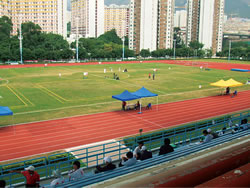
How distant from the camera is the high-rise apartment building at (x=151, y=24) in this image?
126 metres

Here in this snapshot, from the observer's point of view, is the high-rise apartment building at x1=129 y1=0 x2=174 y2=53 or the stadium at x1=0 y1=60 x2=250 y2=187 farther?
the high-rise apartment building at x1=129 y1=0 x2=174 y2=53

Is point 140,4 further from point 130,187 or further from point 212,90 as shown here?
point 130,187

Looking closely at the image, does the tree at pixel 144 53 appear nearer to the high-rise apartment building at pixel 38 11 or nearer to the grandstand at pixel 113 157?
the high-rise apartment building at pixel 38 11

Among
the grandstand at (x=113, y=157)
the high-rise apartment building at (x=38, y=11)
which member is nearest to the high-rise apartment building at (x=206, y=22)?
the high-rise apartment building at (x=38, y=11)

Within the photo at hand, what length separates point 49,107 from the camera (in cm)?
2677

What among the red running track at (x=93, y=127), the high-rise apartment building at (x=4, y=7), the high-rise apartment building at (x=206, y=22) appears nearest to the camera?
the red running track at (x=93, y=127)

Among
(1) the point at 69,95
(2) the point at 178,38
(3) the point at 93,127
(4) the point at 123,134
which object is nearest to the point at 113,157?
(4) the point at 123,134

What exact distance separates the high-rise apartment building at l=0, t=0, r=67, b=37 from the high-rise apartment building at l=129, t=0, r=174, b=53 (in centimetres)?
4523

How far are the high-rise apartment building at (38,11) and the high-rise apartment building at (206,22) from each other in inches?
2863

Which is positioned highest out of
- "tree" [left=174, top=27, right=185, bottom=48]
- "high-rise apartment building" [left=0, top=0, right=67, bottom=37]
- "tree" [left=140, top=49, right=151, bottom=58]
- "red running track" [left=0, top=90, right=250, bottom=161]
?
"high-rise apartment building" [left=0, top=0, right=67, bottom=37]

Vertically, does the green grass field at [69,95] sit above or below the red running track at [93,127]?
above

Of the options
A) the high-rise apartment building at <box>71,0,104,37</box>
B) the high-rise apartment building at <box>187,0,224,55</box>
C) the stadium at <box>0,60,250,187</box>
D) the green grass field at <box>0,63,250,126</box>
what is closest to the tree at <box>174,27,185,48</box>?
the high-rise apartment building at <box>187,0,224,55</box>

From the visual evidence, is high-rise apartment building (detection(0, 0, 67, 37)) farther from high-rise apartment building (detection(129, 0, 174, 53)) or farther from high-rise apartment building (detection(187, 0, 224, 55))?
high-rise apartment building (detection(187, 0, 224, 55))

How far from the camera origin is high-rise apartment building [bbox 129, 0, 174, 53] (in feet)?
412
